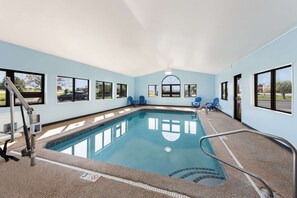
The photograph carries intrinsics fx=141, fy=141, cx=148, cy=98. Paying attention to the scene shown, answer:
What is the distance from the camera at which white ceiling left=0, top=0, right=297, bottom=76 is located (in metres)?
2.51

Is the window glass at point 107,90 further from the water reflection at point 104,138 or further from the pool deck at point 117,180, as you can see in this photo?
the pool deck at point 117,180

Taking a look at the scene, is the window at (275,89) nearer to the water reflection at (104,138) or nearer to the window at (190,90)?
the water reflection at (104,138)

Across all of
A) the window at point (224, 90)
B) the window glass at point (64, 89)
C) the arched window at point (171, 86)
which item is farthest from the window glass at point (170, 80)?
the window glass at point (64, 89)

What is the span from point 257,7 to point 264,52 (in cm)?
208

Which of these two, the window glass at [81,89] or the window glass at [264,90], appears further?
the window glass at [81,89]

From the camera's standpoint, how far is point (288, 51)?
2982 mm

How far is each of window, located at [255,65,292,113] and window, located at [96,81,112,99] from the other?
23.6ft

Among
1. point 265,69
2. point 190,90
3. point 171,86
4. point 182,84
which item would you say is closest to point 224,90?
point 190,90

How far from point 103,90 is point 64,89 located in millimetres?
2624

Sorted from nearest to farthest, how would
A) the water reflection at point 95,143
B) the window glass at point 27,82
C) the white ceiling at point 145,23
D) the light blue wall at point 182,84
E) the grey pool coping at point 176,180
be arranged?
the grey pool coping at point 176,180
the white ceiling at point 145,23
the water reflection at point 95,143
the window glass at point 27,82
the light blue wall at point 182,84

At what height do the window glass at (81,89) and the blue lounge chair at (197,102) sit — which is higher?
the window glass at (81,89)

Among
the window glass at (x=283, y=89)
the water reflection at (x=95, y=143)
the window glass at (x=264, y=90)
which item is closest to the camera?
the window glass at (x=283, y=89)

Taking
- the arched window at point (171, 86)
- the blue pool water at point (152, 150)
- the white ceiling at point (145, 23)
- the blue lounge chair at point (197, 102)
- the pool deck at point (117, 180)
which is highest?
the white ceiling at point (145, 23)

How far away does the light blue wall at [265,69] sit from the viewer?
2857mm
